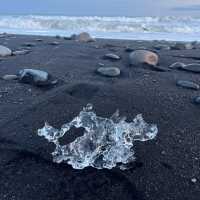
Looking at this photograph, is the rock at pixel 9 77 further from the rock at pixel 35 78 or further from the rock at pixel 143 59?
the rock at pixel 143 59

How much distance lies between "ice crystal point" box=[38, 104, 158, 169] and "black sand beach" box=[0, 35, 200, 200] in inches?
1.9

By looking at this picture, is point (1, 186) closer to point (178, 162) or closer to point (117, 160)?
point (117, 160)

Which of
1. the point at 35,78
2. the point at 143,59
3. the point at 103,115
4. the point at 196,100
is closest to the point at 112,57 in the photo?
the point at 143,59

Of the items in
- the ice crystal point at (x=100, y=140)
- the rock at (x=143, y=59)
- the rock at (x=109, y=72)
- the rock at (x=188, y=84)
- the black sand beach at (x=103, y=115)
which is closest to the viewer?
the black sand beach at (x=103, y=115)

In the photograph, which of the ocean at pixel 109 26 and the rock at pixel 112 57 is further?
the ocean at pixel 109 26

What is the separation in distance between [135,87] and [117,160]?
1.19m

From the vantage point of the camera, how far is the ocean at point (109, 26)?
14.4m

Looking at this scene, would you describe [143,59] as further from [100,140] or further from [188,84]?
[100,140]

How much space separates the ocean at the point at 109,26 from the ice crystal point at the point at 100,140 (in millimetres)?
11353

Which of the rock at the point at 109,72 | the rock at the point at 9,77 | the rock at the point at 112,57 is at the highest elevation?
the rock at the point at 109,72

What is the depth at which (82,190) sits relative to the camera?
2.08 meters

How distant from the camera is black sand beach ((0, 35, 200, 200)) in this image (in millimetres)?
2092

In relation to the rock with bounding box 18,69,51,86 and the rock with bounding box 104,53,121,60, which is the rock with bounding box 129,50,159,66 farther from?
the rock with bounding box 18,69,51,86

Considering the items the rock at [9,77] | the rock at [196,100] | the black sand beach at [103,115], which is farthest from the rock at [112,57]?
the rock at [196,100]
